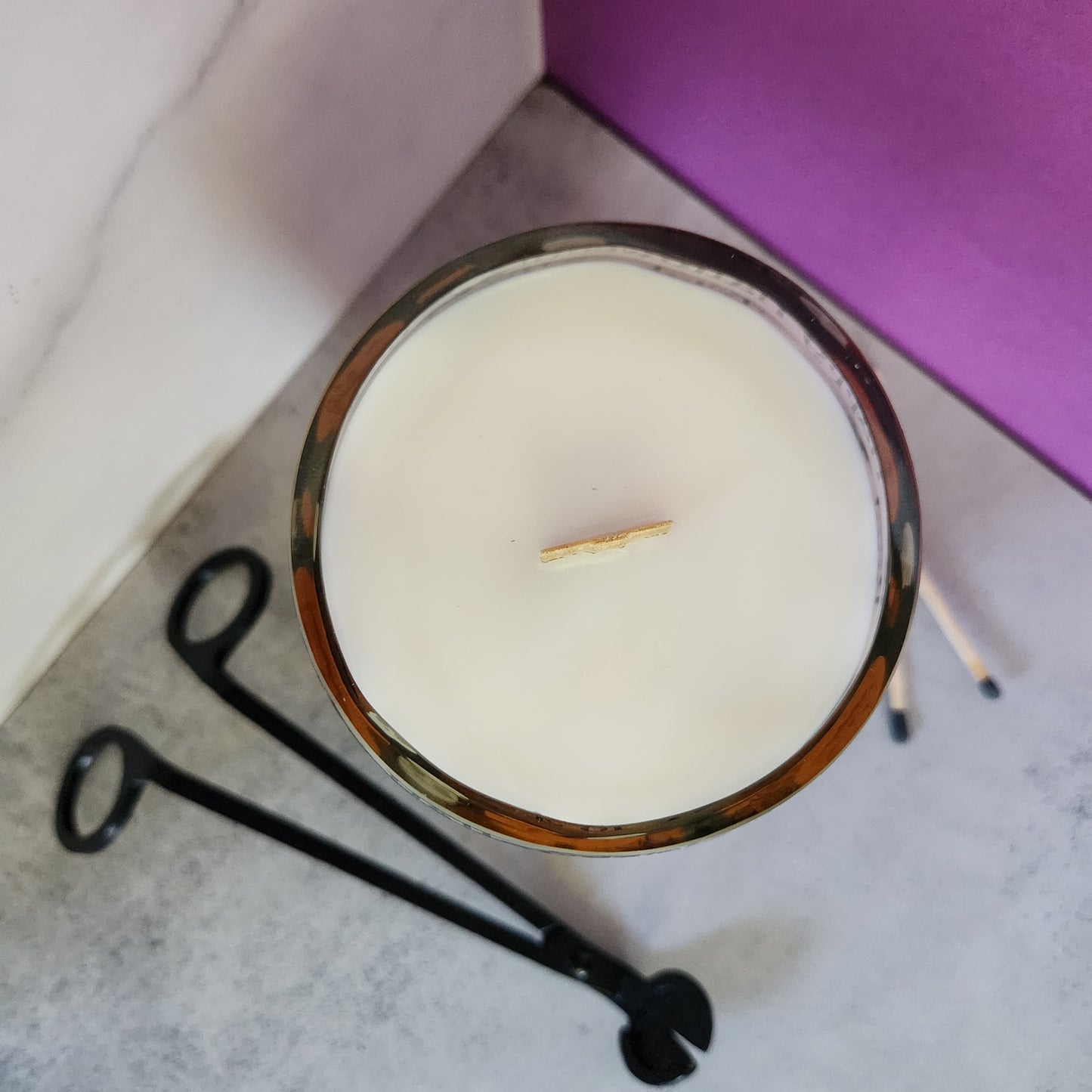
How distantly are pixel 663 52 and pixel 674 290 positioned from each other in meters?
0.19

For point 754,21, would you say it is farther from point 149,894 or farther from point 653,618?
point 149,894

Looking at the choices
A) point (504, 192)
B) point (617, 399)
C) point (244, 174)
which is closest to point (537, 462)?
point (617, 399)

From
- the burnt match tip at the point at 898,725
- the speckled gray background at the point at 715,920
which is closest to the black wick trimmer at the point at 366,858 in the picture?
the speckled gray background at the point at 715,920

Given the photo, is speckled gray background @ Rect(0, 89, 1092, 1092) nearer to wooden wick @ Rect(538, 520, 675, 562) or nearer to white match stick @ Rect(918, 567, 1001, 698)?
white match stick @ Rect(918, 567, 1001, 698)

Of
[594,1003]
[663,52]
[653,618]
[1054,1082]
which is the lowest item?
[594,1003]

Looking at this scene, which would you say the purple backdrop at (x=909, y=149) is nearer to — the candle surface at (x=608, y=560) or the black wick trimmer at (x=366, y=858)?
the candle surface at (x=608, y=560)

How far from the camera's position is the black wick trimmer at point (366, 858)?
443 millimetres

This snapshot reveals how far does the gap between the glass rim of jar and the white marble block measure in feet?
0.34

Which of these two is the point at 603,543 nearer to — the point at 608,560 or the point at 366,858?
the point at 608,560

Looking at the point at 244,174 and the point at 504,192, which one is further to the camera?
the point at 504,192

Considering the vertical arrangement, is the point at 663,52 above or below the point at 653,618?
above

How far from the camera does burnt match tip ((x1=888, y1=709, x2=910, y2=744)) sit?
0.47 metres

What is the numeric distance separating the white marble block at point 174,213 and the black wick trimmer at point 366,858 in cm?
6

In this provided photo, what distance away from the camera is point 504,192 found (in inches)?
20.5
